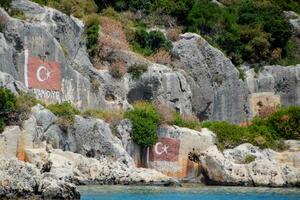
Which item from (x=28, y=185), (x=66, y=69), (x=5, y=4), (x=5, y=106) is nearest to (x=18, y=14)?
(x=5, y=4)

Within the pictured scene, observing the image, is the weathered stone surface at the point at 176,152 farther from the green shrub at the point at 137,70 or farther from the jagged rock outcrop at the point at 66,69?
the green shrub at the point at 137,70

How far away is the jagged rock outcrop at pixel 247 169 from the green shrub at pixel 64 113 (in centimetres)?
866

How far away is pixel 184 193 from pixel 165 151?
32.6 feet

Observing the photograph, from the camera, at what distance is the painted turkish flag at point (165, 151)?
162ft

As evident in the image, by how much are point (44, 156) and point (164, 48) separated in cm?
2334

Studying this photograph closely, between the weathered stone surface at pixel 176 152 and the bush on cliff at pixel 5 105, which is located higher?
the bush on cliff at pixel 5 105

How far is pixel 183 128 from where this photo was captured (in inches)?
1986

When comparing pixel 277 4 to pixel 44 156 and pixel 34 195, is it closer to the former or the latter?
pixel 44 156

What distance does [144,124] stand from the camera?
4878 centimetres

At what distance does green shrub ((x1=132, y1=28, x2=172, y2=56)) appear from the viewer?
6112 centimetres

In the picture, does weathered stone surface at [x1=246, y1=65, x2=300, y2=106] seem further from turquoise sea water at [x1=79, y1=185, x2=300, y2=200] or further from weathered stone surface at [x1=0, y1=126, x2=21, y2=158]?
weathered stone surface at [x1=0, y1=126, x2=21, y2=158]

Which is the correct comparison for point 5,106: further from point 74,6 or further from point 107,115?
point 74,6

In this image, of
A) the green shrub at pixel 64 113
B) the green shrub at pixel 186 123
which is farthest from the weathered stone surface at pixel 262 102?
the green shrub at pixel 64 113

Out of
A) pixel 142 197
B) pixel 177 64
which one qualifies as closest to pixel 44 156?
pixel 142 197
